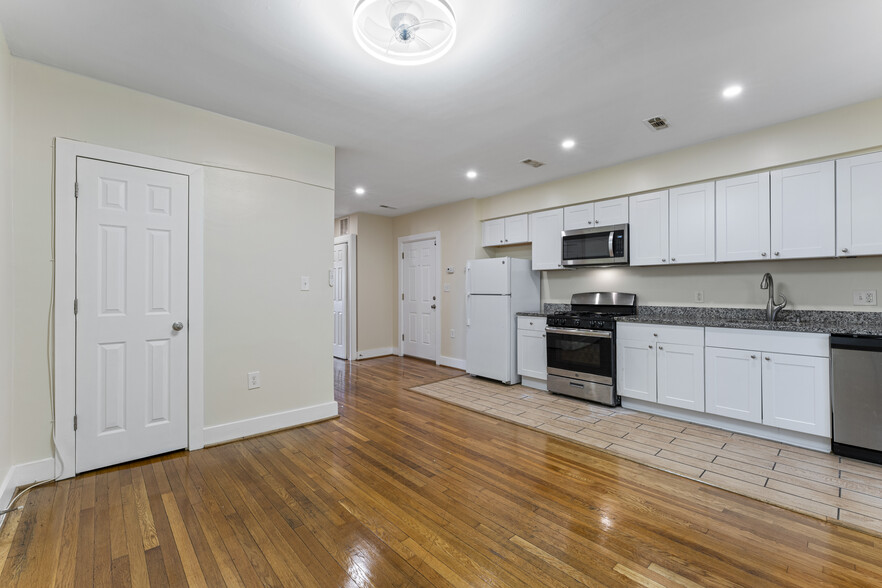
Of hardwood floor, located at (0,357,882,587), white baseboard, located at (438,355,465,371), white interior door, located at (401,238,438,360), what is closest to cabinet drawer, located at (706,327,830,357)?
hardwood floor, located at (0,357,882,587)

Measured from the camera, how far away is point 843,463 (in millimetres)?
2549

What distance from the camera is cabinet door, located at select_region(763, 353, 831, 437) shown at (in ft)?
8.85

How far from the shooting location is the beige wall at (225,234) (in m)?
2.27

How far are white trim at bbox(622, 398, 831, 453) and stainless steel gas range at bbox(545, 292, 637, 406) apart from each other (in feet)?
0.88

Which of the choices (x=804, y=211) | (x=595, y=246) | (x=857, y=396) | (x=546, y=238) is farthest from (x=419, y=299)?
(x=857, y=396)

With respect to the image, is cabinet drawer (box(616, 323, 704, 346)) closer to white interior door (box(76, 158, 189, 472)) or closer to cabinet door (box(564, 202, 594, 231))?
cabinet door (box(564, 202, 594, 231))

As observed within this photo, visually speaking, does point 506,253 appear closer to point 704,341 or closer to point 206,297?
point 704,341

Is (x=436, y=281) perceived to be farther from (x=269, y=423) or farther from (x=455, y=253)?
(x=269, y=423)

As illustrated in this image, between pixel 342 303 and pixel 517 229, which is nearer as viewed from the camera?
pixel 517 229

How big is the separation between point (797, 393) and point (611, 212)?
2.21m

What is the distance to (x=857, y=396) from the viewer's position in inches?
101

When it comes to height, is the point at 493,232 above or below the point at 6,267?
above

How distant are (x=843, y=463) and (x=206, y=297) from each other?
14.9 feet

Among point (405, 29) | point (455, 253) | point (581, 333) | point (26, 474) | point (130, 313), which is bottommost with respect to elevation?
point (26, 474)
